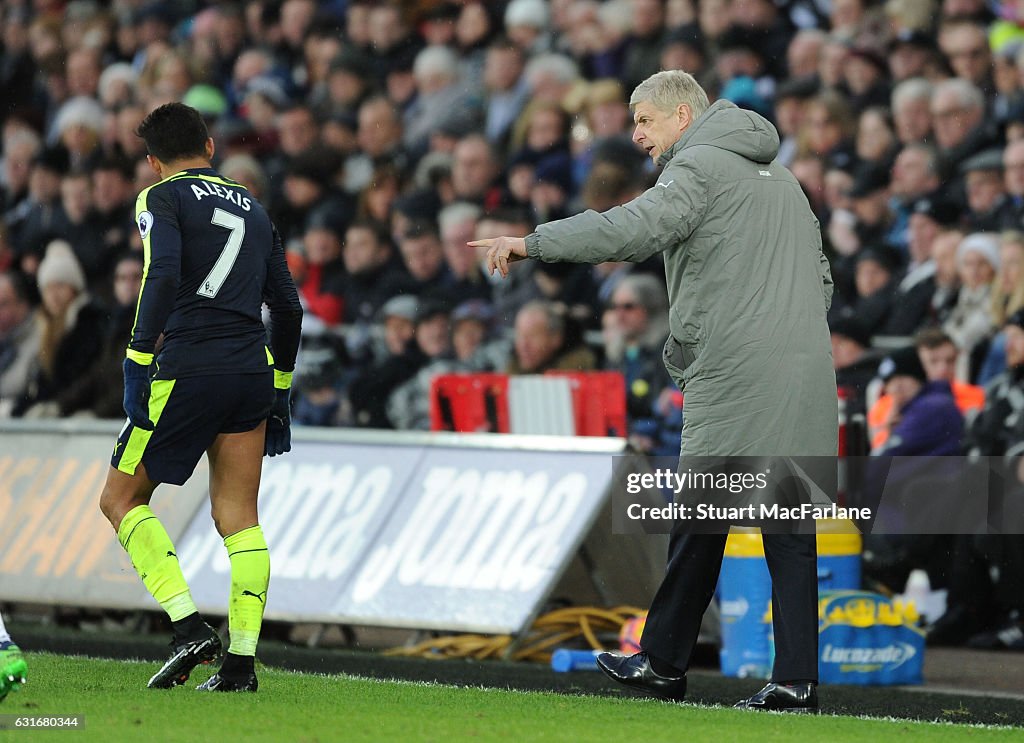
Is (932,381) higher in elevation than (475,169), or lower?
lower

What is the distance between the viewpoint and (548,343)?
10961 millimetres

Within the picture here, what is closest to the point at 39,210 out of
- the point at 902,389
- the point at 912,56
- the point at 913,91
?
the point at 912,56

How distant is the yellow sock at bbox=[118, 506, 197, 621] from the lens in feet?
20.2

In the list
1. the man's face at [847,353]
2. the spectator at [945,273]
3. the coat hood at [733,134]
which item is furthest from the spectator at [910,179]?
the coat hood at [733,134]

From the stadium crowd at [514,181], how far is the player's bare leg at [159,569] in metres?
4.58

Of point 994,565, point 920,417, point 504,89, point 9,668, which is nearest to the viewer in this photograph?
point 9,668

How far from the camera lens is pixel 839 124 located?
36.3ft

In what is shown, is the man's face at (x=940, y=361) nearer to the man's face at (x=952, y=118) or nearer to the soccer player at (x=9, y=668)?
the man's face at (x=952, y=118)

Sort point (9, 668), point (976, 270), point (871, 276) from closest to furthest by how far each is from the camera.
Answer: point (9, 668), point (976, 270), point (871, 276)

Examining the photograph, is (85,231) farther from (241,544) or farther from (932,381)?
(241,544)

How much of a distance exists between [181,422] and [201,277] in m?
0.51

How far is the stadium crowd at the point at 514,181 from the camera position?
9.98 m

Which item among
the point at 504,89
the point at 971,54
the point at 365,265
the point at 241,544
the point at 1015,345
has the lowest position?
the point at 241,544

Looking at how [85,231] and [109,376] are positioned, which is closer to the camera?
[109,376]
